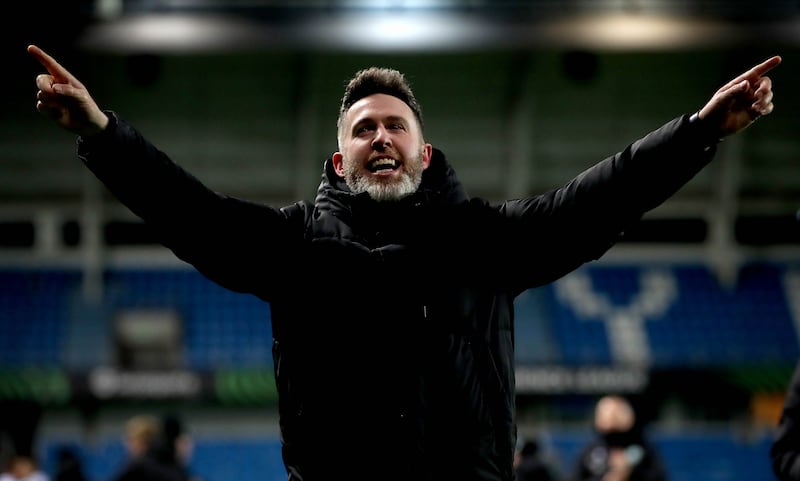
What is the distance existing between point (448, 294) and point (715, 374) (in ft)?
50.6

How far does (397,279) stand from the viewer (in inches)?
105

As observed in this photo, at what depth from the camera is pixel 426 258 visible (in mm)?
2707

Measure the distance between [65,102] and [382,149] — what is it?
0.76m

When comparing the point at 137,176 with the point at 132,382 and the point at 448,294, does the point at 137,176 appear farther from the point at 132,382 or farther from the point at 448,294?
the point at 132,382

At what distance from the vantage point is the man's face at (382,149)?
2797mm

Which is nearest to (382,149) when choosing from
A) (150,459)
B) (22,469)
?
(150,459)

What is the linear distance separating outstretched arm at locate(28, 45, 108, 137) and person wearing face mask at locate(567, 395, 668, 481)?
525 cm

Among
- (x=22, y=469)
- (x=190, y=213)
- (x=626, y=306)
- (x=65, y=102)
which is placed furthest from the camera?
(x=626, y=306)

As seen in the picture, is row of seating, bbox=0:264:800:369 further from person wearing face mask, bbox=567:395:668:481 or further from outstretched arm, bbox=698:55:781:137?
outstretched arm, bbox=698:55:781:137

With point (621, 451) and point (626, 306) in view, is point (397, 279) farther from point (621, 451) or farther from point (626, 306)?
point (626, 306)

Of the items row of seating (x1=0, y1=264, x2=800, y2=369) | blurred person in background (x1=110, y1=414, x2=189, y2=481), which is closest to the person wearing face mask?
blurred person in background (x1=110, y1=414, x2=189, y2=481)

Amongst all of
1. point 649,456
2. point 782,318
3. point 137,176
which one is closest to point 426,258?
point 137,176

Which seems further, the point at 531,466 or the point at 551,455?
the point at 551,455

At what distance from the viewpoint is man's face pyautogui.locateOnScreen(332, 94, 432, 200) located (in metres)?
2.80
